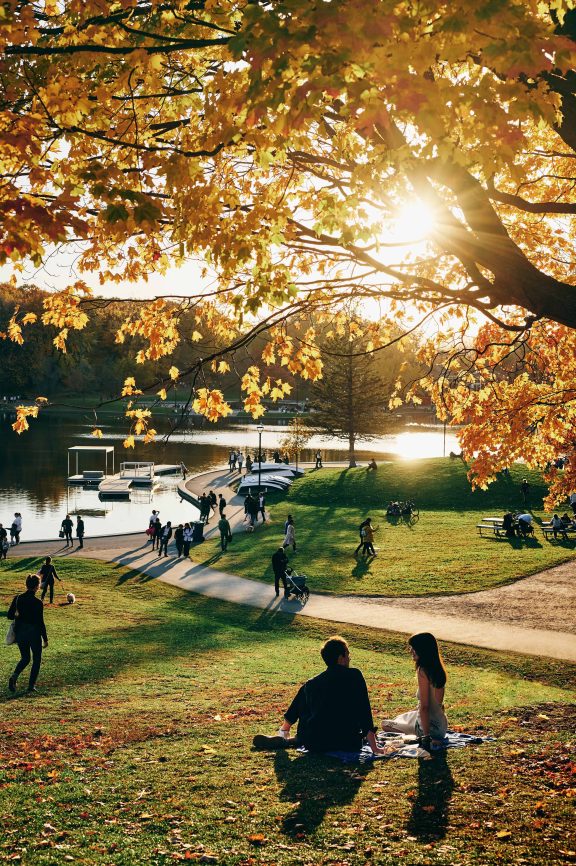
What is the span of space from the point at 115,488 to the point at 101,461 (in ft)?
67.6

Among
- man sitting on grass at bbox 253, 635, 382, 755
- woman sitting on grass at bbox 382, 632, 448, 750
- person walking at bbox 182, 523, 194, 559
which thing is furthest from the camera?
person walking at bbox 182, 523, 194, 559

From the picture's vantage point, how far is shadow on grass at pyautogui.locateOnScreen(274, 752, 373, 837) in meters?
6.00

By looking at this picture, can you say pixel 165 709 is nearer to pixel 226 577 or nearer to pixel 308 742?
pixel 308 742

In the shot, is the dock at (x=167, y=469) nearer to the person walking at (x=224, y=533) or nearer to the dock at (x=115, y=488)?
the dock at (x=115, y=488)

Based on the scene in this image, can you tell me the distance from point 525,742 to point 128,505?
44786mm

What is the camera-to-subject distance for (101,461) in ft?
246

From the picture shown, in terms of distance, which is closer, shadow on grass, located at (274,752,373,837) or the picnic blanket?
shadow on grass, located at (274,752,373,837)

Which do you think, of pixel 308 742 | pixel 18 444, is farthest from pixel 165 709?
pixel 18 444

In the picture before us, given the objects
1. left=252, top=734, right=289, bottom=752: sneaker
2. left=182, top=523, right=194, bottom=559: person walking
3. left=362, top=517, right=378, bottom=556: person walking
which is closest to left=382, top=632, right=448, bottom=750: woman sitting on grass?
left=252, top=734, right=289, bottom=752: sneaker

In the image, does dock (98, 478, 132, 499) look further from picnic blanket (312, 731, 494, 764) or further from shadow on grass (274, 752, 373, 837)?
shadow on grass (274, 752, 373, 837)

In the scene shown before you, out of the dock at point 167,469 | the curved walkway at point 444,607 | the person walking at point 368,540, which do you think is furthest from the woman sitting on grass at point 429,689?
the dock at point 167,469

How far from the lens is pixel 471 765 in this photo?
7.21 meters

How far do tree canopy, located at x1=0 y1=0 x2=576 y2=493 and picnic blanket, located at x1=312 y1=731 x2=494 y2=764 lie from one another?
3841 mm

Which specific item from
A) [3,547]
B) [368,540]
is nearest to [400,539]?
[368,540]
